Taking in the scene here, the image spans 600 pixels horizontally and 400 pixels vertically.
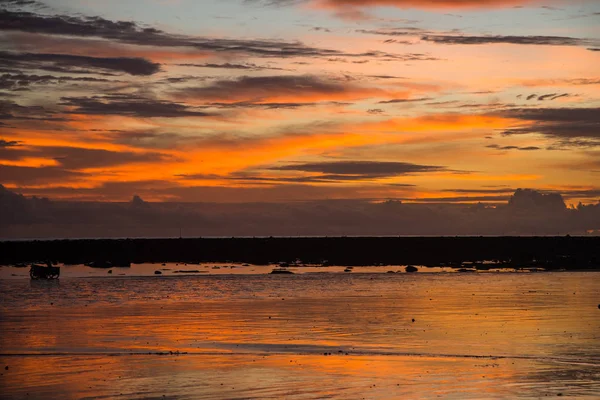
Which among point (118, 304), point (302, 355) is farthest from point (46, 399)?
point (118, 304)

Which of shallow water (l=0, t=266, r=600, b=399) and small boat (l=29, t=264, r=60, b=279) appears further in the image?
small boat (l=29, t=264, r=60, b=279)

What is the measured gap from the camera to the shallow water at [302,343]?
2314cm

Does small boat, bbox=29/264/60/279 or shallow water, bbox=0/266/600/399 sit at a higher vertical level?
shallow water, bbox=0/266/600/399

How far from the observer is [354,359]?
27750 mm

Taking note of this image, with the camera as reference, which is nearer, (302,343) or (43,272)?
(302,343)

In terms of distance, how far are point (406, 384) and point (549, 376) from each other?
4.63 meters

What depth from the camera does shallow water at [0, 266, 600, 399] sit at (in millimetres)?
23141

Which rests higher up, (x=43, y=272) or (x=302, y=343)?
(x=302, y=343)

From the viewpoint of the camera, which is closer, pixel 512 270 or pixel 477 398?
pixel 477 398

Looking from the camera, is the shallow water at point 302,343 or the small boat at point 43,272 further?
the small boat at point 43,272

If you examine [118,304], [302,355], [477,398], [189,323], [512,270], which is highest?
[477,398]

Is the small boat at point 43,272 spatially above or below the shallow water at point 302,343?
below

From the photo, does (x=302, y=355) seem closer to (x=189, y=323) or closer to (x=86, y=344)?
(x=86, y=344)

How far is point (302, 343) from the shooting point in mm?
31547
